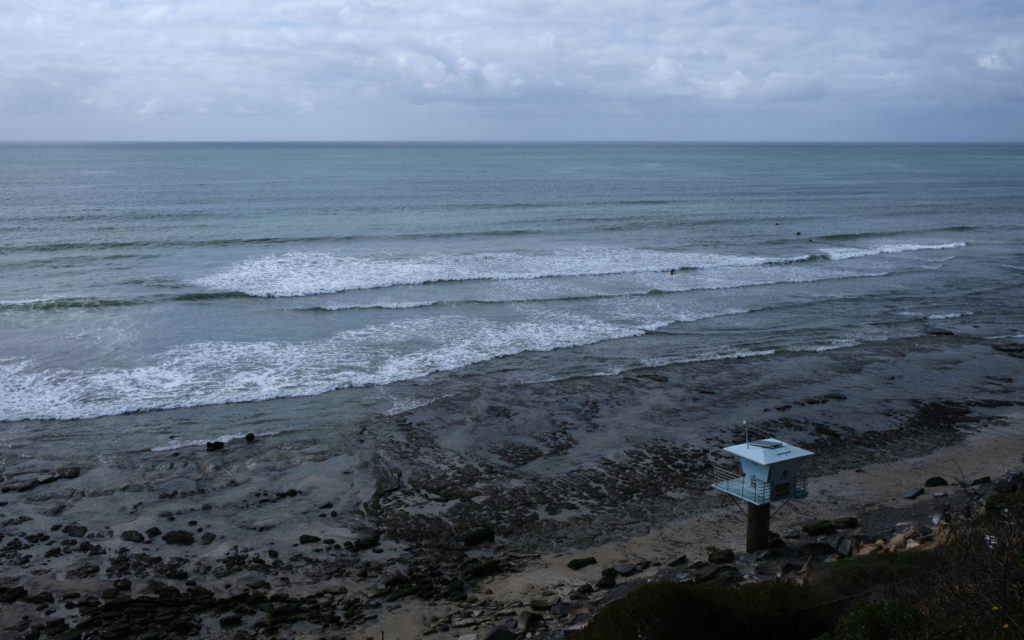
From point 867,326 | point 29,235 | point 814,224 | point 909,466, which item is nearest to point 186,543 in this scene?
point 909,466

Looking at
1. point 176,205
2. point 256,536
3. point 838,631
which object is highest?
point 176,205

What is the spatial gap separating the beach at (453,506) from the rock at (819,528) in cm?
39

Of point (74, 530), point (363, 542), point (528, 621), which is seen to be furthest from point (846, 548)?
point (74, 530)

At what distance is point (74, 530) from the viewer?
46.6 feet

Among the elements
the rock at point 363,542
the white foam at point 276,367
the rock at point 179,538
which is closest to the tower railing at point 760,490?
the rock at point 363,542

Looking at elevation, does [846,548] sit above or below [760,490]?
below

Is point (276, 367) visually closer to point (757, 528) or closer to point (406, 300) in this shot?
point (406, 300)

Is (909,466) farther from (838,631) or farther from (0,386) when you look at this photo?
(0,386)

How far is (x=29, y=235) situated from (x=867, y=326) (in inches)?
1740

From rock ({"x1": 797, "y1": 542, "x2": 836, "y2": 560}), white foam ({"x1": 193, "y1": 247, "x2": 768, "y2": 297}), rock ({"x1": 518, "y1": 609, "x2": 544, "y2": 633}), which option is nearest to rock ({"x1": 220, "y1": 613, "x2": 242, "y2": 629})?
rock ({"x1": 518, "y1": 609, "x2": 544, "y2": 633})

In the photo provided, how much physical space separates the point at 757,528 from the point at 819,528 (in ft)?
5.70

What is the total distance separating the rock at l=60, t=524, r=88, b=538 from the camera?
14.1 meters

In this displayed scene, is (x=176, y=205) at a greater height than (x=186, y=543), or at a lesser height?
greater

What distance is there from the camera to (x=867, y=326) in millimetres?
28312
